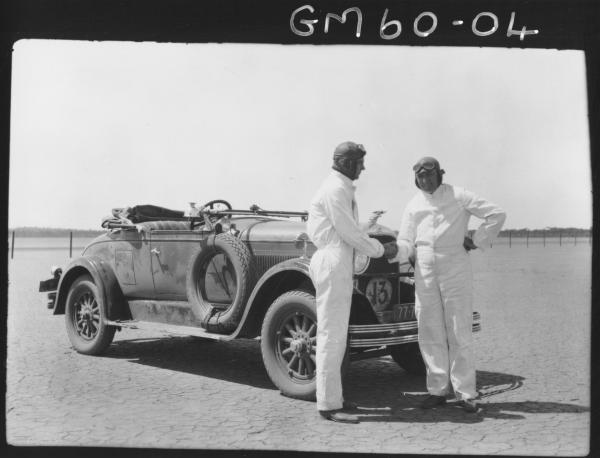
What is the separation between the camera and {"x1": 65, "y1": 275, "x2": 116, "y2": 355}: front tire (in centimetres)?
762

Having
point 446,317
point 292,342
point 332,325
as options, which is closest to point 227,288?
point 292,342

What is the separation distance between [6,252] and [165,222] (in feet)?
10.6

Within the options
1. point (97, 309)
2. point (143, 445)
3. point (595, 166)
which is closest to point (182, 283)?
point (97, 309)

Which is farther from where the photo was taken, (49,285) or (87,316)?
(49,285)

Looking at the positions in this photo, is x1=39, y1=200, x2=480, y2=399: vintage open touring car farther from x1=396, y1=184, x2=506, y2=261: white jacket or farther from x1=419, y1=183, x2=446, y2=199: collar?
x1=419, y1=183, x2=446, y2=199: collar

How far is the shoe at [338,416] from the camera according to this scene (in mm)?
4977

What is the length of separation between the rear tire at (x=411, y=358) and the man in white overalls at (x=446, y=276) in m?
1.21

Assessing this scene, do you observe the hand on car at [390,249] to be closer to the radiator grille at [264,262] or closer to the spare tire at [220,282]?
the radiator grille at [264,262]

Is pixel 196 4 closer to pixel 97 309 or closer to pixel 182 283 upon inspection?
pixel 182 283

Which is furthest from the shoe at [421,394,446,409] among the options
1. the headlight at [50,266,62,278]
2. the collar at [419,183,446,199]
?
the headlight at [50,266,62,278]

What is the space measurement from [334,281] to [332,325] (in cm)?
35

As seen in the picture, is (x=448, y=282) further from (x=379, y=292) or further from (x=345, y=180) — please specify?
(x=345, y=180)

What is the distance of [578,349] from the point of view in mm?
7789

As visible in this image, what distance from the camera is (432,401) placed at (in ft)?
17.7
